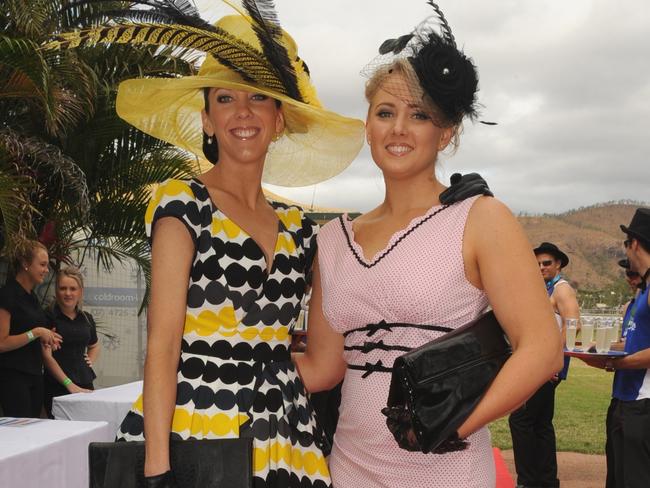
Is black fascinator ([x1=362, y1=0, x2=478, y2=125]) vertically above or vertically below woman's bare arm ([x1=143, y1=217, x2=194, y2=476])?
above

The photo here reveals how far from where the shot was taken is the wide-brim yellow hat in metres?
2.39

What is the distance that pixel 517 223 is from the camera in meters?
1.93

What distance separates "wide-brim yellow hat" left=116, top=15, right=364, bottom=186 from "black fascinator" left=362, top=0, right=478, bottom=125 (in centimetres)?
40

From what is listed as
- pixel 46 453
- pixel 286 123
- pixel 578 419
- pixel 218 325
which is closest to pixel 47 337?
pixel 46 453

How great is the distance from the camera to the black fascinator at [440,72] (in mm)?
2082

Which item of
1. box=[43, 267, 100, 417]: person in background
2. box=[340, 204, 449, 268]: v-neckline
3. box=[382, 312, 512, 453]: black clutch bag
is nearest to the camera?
box=[382, 312, 512, 453]: black clutch bag

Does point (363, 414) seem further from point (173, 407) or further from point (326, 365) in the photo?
point (173, 407)

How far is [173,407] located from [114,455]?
0.19 metres

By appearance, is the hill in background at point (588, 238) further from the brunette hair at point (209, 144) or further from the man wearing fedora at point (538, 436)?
the brunette hair at point (209, 144)

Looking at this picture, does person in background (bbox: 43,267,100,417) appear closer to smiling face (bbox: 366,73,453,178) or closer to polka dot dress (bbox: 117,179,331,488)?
polka dot dress (bbox: 117,179,331,488)

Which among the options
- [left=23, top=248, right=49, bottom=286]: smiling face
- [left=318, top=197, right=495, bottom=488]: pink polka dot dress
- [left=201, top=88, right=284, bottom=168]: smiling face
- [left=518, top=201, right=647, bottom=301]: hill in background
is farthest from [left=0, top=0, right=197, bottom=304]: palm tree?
[left=518, top=201, right=647, bottom=301]: hill in background

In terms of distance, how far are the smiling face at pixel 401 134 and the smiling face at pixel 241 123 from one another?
0.37 meters

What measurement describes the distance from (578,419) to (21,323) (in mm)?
A: 9503

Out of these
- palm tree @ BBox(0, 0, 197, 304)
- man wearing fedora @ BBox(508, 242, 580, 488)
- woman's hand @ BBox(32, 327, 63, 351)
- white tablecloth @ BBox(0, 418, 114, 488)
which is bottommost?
man wearing fedora @ BBox(508, 242, 580, 488)
